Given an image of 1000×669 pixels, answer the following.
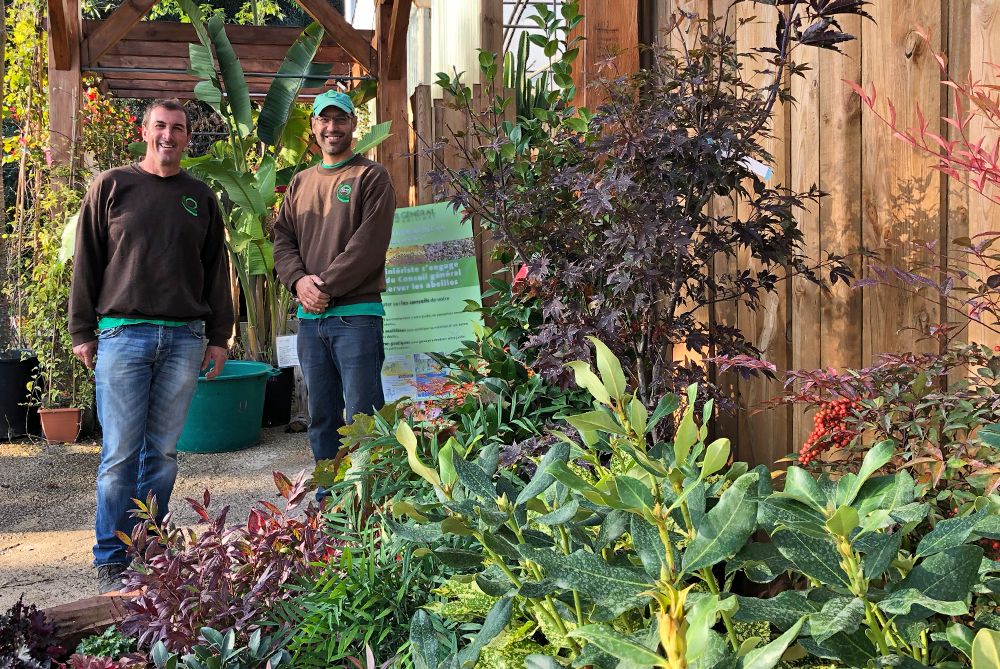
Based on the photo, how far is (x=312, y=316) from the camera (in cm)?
412

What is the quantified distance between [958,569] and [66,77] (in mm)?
7525

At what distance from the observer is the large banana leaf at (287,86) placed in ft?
24.8

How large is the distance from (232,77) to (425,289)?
3.65m

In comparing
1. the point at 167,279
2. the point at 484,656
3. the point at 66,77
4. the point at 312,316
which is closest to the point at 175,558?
the point at 484,656

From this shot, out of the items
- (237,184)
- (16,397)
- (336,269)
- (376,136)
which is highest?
(376,136)

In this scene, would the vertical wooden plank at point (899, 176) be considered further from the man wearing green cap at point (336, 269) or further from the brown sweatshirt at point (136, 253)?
the brown sweatshirt at point (136, 253)

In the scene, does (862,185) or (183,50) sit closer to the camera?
(862,185)

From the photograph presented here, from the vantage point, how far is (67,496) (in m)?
5.14

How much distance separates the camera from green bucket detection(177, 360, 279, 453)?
20.5ft

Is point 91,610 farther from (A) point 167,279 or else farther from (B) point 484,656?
(A) point 167,279

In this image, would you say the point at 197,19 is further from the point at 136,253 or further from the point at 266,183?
the point at 136,253

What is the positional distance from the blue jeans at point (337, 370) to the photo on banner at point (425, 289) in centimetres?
61

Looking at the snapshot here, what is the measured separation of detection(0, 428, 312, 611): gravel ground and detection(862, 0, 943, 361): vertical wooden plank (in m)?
3.14

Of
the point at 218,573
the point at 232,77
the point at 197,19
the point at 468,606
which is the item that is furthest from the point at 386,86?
the point at 468,606
